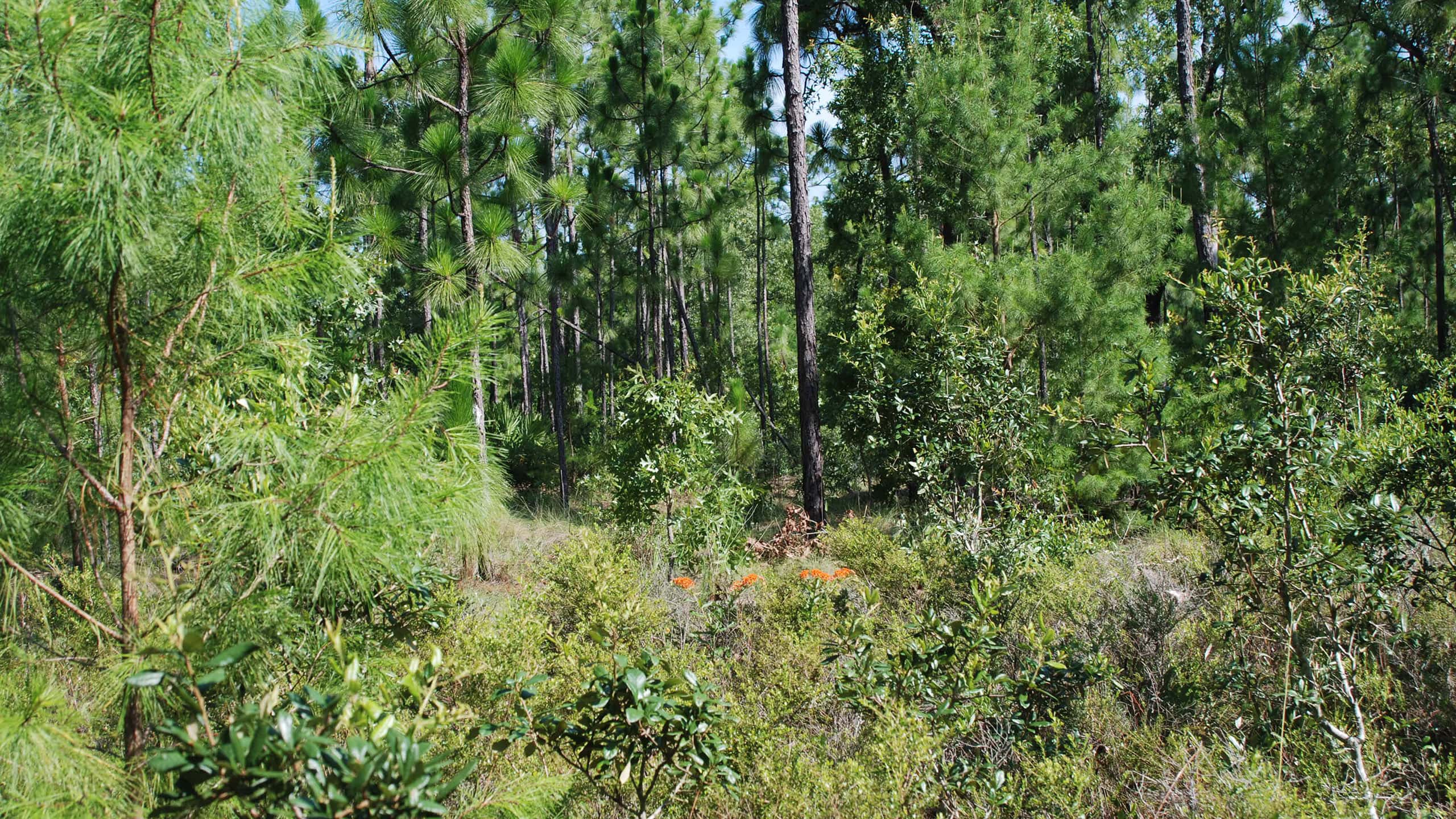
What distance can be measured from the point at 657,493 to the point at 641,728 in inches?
177

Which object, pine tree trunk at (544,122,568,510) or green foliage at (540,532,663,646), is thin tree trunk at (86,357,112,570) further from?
pine tree trunk at (544,122,568,510)

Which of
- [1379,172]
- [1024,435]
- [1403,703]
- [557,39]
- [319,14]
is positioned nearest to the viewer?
[1403,703]

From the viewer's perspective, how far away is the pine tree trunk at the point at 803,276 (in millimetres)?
9086

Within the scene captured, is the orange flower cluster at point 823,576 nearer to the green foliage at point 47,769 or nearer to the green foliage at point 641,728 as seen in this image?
the green foliage at point 641,728

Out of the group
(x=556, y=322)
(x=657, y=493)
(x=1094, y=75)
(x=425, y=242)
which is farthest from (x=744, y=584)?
(x=1094, y=75)

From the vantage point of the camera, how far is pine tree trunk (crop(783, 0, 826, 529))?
358 inches

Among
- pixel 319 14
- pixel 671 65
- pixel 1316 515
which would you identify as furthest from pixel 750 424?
pixel 1316 515

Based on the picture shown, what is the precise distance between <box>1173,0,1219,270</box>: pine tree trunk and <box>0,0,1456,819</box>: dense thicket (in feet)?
0.21

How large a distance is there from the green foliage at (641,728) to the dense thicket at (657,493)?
0.02m

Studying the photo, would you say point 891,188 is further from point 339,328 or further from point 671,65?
point 339,328

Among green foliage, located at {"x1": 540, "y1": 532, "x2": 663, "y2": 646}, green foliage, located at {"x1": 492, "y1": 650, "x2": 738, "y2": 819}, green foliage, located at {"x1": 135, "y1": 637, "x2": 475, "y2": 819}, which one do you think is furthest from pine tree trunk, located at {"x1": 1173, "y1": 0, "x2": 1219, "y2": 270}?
green foliage, located at {"x1": 135, "y1": 637, "x2": 475, "y2": 819}

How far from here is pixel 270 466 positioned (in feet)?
6.32

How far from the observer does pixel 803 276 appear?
30.4 ft

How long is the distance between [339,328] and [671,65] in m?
9.36
